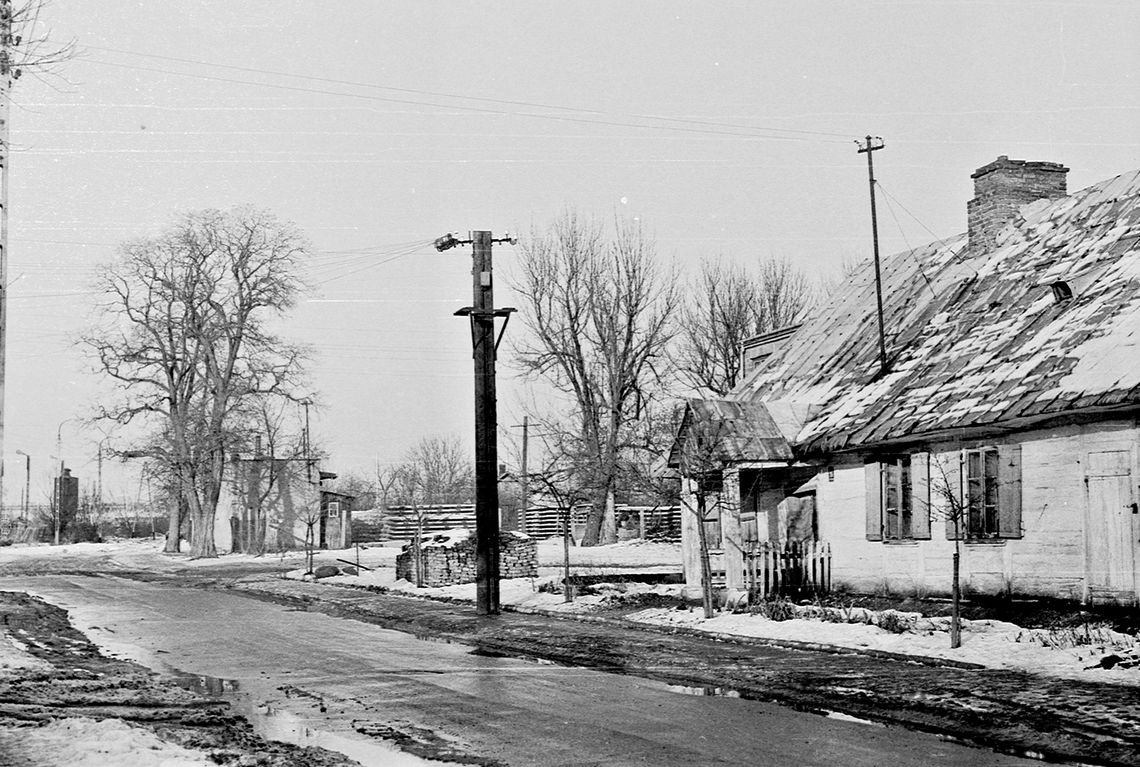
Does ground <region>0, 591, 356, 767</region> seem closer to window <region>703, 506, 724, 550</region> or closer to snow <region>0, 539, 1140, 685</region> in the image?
snow <region>0, 539, 1140, 685</region>

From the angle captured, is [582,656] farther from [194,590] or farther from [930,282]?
[194,590]

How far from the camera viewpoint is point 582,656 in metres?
15.9

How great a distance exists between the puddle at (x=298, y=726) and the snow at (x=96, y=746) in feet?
3.44

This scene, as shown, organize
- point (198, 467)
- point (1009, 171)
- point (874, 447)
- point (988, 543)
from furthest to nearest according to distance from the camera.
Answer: point (198, 467) → point (1009, 171) → point (874, 447) → point (988, 543)

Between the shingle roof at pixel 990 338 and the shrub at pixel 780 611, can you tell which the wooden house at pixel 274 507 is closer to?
the shingle roof at pixel 990 338

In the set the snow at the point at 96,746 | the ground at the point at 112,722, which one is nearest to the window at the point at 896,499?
the ground at the point at 112,722

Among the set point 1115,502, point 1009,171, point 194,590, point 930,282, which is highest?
point 1009,171

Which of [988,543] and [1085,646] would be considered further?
[988,543]

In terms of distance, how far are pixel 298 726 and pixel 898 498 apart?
1283cm

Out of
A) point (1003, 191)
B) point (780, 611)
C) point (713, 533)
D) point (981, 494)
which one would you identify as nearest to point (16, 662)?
point (780, 611)

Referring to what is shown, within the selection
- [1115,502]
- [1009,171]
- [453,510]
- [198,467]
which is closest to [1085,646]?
[1115,502]

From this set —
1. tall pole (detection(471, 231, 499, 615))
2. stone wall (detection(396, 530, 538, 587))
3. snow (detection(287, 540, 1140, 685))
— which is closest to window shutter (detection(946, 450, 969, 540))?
snow (detection(287, 540, 1140, 685))

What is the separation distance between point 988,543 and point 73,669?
12.7 m

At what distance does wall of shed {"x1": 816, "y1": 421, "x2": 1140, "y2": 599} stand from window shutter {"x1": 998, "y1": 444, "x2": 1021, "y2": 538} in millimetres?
96
